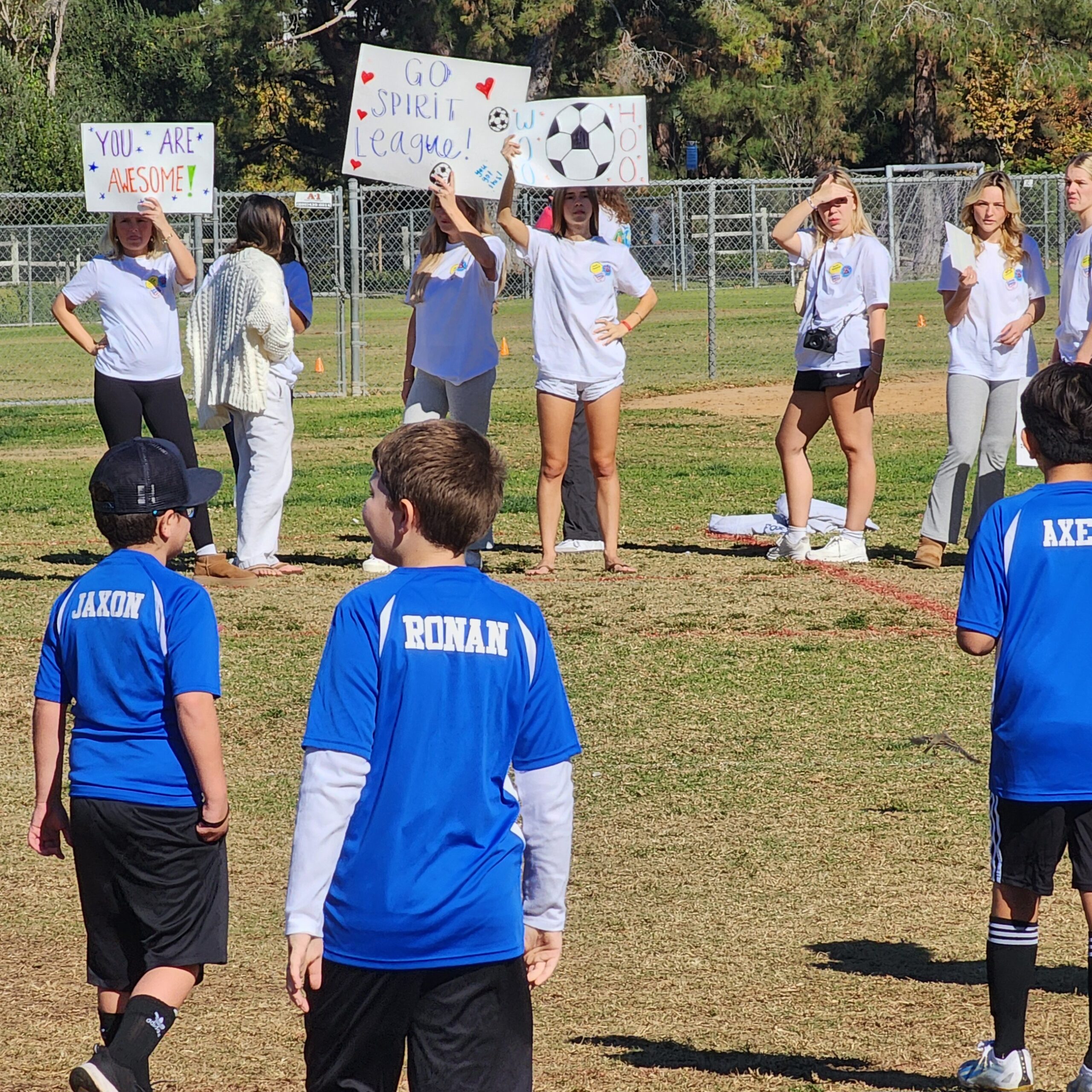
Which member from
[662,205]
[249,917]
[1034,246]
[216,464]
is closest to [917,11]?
[662,205]

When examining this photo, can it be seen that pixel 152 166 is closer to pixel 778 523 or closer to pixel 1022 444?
pixel 778 523

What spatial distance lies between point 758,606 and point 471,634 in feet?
20.5

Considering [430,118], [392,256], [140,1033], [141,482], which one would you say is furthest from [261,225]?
[392,256]

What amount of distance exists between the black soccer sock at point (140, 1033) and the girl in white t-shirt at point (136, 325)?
5.90 metres

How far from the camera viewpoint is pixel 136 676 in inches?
140

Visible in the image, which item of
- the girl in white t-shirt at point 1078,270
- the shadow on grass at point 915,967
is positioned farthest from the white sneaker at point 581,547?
the shadow on grass at point 915,967

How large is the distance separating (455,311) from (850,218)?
226 cm

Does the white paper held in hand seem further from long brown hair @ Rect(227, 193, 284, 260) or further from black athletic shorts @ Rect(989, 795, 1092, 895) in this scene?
black athletic shorts @ Rect(989, 795, 1092, 895)

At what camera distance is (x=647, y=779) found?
6172 mm

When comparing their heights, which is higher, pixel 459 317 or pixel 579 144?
pixel 579 144

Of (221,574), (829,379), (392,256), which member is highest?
(392,256)

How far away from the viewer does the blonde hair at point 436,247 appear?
9016mm

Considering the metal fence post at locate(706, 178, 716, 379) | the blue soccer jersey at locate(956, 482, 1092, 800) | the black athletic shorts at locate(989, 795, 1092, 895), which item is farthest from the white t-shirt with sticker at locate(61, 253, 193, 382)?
the metal fence post at locate(706, 178, 716, 379)

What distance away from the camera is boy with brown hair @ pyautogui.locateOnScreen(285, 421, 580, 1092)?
8.98 ft
